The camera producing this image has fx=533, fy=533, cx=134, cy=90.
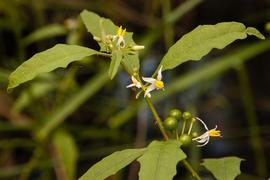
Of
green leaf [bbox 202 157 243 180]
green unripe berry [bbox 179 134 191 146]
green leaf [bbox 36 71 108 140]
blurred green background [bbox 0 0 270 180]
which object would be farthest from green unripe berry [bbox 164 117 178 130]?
green leaf [bbox 36 71 108 140]

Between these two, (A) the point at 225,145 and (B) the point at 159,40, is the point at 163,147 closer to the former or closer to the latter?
(A) the point at 225,145

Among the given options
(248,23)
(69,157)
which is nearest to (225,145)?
(248,23)

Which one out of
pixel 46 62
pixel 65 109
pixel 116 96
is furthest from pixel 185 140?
pixel 116 96

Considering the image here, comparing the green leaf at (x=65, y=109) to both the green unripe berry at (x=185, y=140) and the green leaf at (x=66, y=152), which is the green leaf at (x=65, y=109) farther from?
the green unripe berry at (x=185, y=140)

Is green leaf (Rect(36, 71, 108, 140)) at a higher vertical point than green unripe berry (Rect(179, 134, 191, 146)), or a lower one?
higher

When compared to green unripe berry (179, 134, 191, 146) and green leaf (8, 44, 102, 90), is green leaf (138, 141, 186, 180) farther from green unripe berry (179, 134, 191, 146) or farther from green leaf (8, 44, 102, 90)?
green leaf (8, 44, 102, 90)

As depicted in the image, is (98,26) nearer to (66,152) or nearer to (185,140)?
(185,140)
